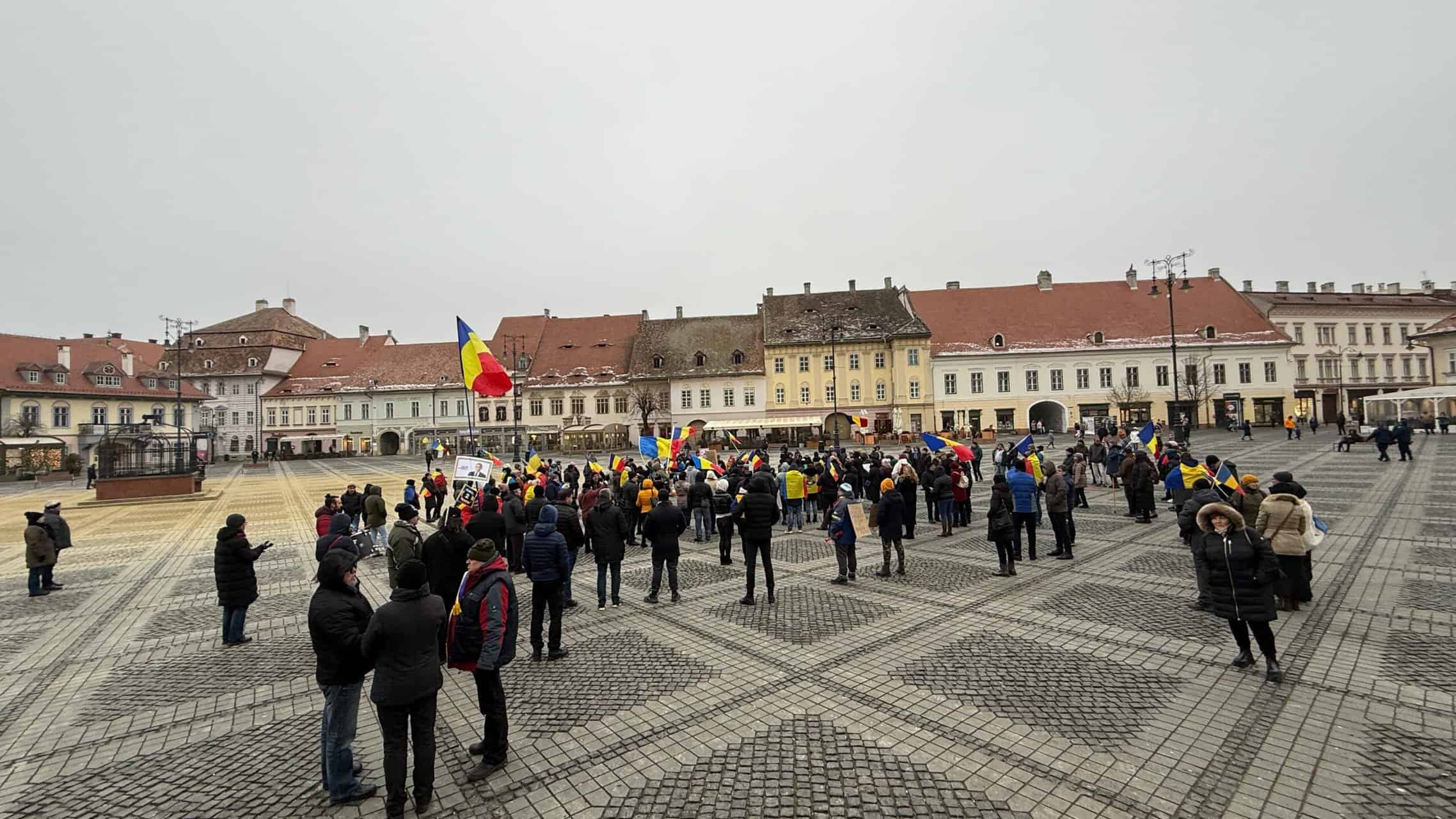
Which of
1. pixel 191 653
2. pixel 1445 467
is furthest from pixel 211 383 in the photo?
pixel 1445 467

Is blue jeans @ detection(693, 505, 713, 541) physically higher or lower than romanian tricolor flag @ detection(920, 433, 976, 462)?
lower

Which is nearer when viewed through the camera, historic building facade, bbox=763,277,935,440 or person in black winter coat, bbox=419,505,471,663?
person in black winter coat, bbox=419,505,471,663

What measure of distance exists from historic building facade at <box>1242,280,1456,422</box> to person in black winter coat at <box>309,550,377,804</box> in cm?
7220

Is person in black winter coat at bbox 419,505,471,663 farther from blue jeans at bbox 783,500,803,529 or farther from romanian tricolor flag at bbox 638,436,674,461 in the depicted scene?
romanian tricolor flag at bbox 638,436,674,461

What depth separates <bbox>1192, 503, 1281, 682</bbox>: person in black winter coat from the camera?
578cm

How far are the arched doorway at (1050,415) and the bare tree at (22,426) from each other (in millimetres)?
75633

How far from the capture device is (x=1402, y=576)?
9.18m

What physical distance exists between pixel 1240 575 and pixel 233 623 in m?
11.4

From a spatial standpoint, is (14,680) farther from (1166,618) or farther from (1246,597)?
(1166,618)

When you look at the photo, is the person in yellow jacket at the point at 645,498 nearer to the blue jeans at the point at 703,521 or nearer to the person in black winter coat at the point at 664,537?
the blue jeans at the point at 703,521

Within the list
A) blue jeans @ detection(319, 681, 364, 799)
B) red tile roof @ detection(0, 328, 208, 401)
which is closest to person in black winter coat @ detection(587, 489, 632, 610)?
blue jeans @ detection(319, 681, 364, 799)

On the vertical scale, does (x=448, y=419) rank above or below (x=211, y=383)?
below

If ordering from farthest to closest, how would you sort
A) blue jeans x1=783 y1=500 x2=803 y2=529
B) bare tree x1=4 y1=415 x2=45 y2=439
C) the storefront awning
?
1. the storefront awning
2. bare tree x1=4 y1=415 x2=45 y2=439
3. blue jeans x1=783 y1=500 x2=803 y2=529

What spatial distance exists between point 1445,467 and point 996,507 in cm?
2249
